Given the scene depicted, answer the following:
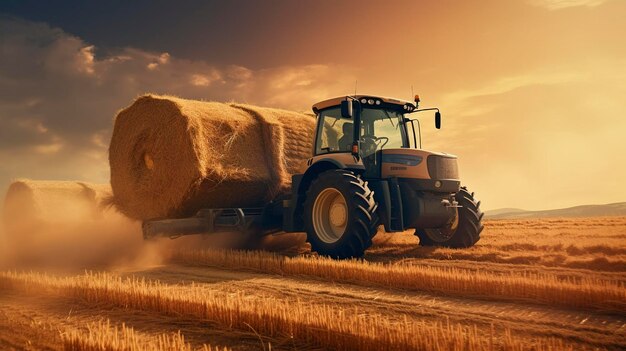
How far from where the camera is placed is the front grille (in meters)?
9.22

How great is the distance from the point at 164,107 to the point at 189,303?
6.02m

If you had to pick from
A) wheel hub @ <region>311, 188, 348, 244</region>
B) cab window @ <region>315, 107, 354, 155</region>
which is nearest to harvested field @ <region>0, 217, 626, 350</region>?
wheel hub @ <region>311, 188, 348, 244</region>

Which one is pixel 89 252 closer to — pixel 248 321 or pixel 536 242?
pixel 248 321

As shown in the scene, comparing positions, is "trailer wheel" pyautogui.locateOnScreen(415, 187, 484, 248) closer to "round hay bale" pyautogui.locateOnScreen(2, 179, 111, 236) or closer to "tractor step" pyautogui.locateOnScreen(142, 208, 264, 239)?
"tractor step" pyautogui.locateOnScreen(142, 208, 264, 239)

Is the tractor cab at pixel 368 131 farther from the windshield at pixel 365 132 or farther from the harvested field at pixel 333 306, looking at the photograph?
the harvested field at pixel 333 306

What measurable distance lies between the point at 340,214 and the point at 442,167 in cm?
191

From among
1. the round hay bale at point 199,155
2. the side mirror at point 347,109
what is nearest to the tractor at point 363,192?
the side mirror at point 347,109

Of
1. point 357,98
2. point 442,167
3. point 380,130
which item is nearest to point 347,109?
point 357,98

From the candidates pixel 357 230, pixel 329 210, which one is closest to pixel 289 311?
pixel 357 230

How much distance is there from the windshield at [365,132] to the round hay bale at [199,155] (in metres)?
0.65

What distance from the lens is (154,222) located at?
9742mm

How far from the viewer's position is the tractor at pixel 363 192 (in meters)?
8.66

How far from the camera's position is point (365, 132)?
31.0ft

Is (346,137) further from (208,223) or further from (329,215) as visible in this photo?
(208,223)
